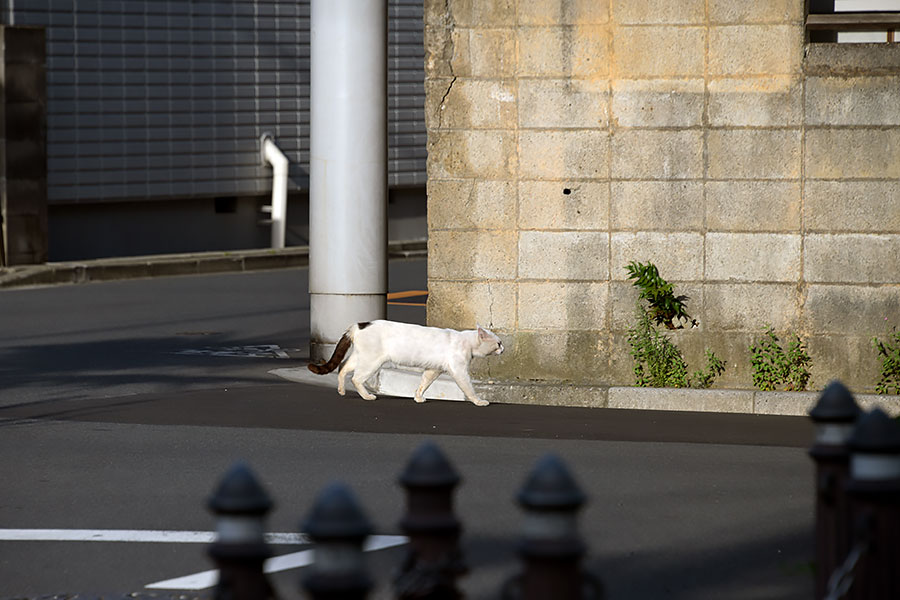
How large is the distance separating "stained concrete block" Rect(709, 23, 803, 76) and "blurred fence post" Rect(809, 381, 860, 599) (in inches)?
256

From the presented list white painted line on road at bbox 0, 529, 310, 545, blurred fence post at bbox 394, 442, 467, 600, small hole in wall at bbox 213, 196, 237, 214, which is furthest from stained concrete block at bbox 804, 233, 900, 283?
small hole in wall at bbox 213, 196, 237, 214

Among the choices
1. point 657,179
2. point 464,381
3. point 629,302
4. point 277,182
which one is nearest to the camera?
point 464,381

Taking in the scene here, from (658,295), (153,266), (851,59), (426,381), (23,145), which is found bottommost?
(426,381)

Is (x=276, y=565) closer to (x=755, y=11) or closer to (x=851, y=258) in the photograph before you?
(x=851, y=258)

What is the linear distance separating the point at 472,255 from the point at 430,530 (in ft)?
24.5

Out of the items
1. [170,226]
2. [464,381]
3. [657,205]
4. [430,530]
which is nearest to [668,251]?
[657,205]

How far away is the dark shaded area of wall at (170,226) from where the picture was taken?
21.9 m

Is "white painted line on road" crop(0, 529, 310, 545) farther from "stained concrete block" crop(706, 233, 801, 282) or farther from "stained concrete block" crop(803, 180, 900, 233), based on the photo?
"stained concrete block" crop(803, 180, 900, 233)

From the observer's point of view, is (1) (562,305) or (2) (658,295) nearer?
(2) (658,295)

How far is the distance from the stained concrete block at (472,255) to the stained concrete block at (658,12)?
1.83 meters

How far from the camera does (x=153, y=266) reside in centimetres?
2120

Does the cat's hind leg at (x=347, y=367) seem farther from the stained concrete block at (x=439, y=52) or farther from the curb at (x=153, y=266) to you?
the curb at (x=153, y=266)

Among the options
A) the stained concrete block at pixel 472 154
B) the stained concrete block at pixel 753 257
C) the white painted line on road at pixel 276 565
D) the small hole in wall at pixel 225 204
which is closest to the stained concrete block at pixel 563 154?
the stained concrete block at pixel 472 154

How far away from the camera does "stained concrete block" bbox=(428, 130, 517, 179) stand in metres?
11.1
